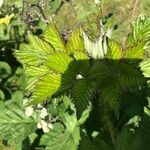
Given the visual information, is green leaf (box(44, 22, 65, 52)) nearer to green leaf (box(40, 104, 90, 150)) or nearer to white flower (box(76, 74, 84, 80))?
white flower (box(76, 74, 84, 80))

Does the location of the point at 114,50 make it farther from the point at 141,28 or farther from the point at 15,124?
the point at 15,124

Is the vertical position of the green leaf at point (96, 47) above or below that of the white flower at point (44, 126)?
above

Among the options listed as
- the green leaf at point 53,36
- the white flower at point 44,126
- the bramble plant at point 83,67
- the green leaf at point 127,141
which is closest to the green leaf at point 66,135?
the white flower at point 44,126

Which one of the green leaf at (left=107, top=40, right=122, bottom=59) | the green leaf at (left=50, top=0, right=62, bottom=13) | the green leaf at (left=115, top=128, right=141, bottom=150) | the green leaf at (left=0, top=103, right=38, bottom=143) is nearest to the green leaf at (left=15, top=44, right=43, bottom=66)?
the green leaf at (left=107, top=40, right=122, bottom=59)

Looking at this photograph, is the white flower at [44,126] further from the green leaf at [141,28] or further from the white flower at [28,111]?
the green leaf at [141,28]

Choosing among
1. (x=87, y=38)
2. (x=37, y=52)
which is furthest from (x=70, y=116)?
(x=87, y=38)

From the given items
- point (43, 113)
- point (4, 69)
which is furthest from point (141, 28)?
point (4, 69)
